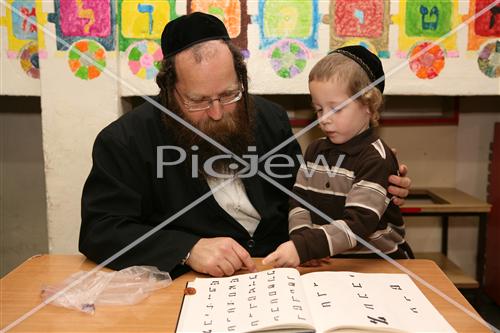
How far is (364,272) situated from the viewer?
140 centimetres

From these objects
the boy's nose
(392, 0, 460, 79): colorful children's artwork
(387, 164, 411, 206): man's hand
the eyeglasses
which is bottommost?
(387, 164, 411, 206): man's hand

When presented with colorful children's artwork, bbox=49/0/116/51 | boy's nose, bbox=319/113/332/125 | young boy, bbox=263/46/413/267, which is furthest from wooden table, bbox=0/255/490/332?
colorful children's artwork, bbox=49/0/116/51

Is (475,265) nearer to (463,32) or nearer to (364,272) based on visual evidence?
(463,32)

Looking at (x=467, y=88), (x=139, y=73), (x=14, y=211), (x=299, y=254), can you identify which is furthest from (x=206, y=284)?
(x=14, y=211)

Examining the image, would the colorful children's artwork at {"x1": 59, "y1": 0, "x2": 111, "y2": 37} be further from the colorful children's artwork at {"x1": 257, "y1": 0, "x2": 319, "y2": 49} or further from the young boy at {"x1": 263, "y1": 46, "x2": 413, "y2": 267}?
the young boy at {"x1": 263, "y1": 46, "x2": 413, "y2": 267}

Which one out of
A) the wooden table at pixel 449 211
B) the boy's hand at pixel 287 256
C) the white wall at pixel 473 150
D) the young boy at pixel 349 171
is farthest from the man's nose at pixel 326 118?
the white wall at pixel 473 150

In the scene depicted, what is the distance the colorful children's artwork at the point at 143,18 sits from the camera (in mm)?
2508

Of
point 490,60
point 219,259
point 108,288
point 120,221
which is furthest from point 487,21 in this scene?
point 108,288

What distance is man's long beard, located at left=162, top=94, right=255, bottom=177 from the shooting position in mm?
1799

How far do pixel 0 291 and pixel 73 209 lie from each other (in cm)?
140

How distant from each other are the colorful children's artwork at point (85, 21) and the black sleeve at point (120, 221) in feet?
3.06

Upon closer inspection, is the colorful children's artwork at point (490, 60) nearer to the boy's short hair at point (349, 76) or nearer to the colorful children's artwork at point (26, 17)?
the boy's short hair at point (349, 76)

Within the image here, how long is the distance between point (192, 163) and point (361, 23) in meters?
1.33

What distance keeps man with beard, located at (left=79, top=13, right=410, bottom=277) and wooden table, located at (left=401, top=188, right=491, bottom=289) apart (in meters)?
1.25
